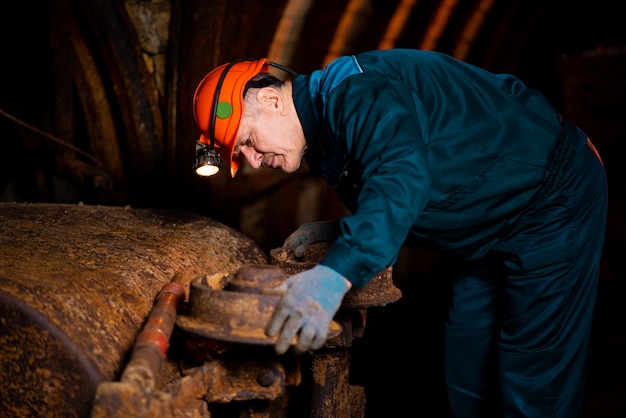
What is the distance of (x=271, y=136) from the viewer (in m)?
1.99

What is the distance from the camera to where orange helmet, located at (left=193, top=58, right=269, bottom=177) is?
191cm

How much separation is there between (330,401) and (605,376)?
2580 mm

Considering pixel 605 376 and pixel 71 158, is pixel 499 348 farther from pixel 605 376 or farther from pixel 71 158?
pixel 71 158

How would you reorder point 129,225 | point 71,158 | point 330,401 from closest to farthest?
point 330,401
point 129,225
point 71,158

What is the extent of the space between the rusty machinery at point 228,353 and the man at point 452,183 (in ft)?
0.31

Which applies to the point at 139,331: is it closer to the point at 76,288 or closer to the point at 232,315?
the point at 76,288

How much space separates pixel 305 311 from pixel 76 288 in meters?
0.63

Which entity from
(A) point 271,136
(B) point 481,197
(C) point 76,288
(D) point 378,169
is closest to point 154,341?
(C) point 76,288

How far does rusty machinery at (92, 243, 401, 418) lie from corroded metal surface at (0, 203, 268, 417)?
0.12 meters

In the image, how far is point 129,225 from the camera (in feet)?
7.98

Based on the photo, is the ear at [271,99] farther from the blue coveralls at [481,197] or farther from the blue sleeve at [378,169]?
the blue sleeve at [378,169]

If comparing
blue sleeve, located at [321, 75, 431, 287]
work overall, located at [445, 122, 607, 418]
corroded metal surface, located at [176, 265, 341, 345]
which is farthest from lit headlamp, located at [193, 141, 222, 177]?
work overall, located at [445, 122, 607, 418]

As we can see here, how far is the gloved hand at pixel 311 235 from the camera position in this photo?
213 centimetres

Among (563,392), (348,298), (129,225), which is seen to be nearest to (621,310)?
(563,392)
